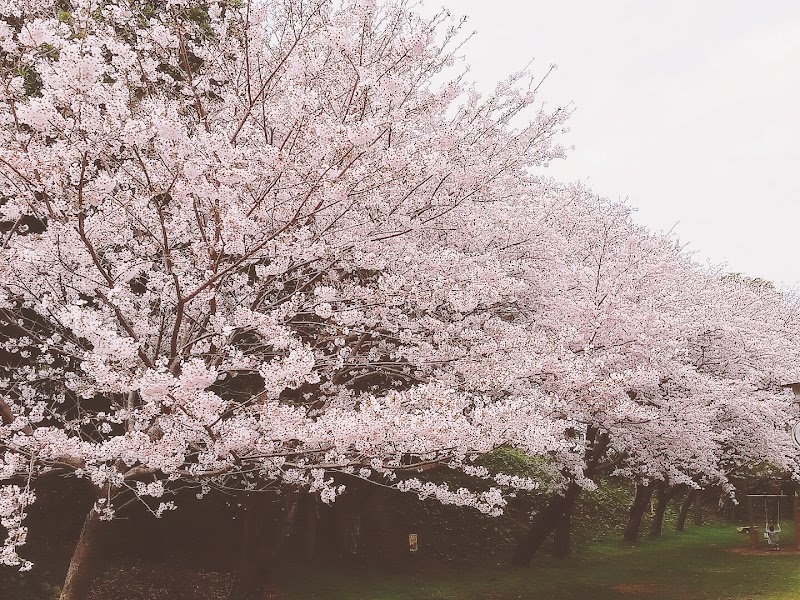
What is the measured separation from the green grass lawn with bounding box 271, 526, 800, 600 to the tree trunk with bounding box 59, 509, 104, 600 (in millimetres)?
6008

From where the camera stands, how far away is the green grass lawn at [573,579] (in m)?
13.4

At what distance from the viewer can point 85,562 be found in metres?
6.92

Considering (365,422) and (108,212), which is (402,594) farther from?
(108,212)

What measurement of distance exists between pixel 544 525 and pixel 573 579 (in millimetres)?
1466

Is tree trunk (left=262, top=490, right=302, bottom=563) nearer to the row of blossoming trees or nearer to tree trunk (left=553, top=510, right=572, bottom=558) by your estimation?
the row of blossoming trees

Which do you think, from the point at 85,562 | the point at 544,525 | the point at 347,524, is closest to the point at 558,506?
the point at 544,525

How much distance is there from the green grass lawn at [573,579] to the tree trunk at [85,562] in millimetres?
6008

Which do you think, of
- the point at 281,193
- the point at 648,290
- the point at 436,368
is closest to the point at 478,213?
the point at 436,368

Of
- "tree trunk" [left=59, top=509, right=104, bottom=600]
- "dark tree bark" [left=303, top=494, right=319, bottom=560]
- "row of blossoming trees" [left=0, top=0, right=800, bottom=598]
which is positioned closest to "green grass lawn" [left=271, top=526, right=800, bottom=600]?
"dark tree bark" [left=303, top=494, right=319, bottom=560]

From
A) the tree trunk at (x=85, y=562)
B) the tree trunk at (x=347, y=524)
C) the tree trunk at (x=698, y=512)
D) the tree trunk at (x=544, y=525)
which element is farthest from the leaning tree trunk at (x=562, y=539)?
the tree trunk at (x=85, y=562)

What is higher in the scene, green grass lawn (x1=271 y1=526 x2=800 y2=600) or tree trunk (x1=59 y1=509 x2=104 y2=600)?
tree trunk (x1=59 y1=509 x2=104 y2=600)

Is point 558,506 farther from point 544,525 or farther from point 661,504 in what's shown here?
point 661,504

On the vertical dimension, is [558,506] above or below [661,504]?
above

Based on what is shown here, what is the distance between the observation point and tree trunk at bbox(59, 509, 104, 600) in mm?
6851
